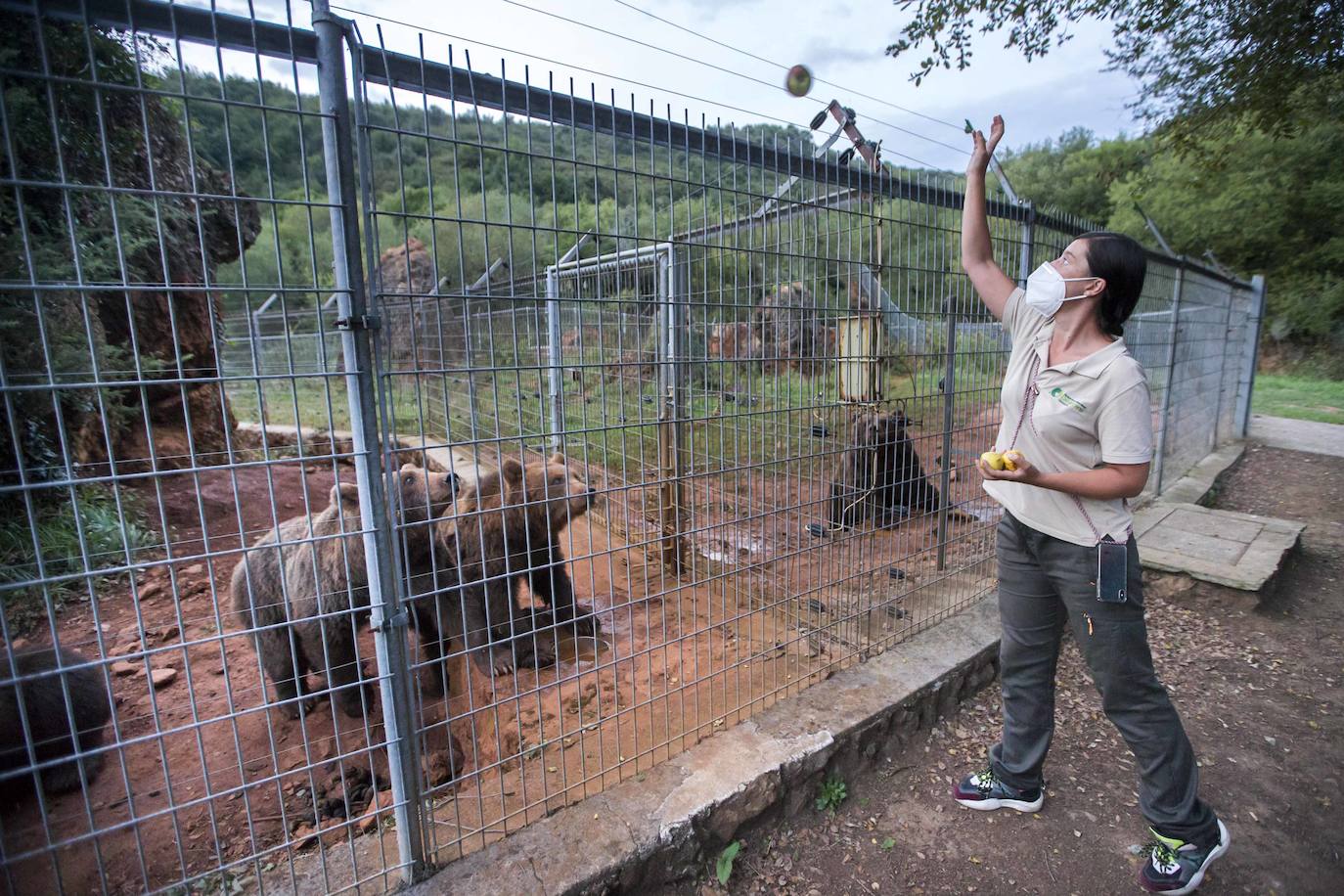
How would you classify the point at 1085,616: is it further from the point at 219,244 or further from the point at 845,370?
the point at 219,244

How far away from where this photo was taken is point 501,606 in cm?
397

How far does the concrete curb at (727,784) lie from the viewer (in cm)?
210

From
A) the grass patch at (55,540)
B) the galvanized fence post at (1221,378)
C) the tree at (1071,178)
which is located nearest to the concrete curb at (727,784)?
the grass patch at (55,540)

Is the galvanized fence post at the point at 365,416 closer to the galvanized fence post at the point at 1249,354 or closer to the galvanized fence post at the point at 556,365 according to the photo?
the galvanized fence post at the point at 556,365

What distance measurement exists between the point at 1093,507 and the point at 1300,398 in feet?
68.8

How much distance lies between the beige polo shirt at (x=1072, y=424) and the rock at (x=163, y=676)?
4.79 m

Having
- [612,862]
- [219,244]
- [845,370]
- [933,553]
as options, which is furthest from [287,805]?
[219,244]

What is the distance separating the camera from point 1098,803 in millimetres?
2680

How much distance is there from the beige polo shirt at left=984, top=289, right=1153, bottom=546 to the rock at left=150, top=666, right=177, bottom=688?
4786 millimetres

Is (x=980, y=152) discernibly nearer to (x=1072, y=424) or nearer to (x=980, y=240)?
(x=980, y=240)

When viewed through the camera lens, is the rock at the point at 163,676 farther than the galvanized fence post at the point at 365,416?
Yes

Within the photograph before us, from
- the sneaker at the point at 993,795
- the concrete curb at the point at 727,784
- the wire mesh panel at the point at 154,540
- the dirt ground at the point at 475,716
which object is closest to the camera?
the wire mesh panel at the point at 154,540

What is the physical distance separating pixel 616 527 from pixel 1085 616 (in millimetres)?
4389

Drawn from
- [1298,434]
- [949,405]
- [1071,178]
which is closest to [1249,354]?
[1298,434]
